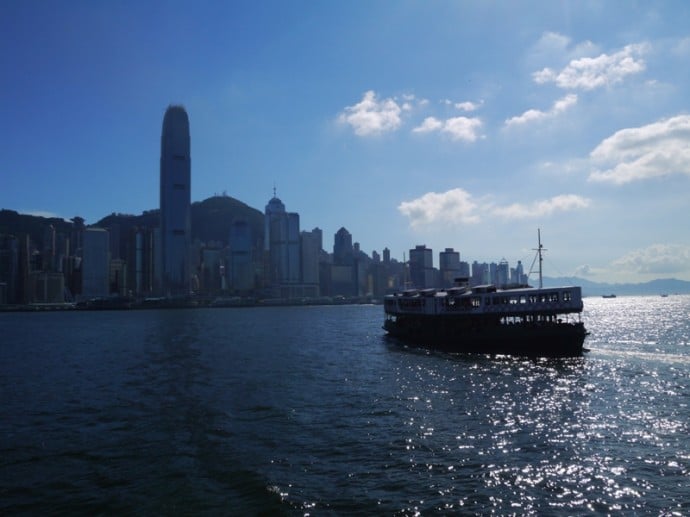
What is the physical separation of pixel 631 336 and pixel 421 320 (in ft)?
164

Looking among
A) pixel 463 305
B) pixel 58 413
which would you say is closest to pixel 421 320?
pixel 463 305

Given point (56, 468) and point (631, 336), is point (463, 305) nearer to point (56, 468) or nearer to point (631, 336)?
point (631, 336)

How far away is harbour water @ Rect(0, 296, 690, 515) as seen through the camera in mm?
23109

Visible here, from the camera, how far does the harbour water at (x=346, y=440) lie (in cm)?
2311

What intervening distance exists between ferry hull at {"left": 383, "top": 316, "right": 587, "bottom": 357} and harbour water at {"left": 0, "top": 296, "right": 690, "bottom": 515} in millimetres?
7698

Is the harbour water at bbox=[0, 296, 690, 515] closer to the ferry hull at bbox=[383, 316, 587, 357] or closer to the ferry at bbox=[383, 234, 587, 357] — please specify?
the ferry hull at bbox=[383, 316, 587, 357]

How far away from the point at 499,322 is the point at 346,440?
53.7 metres

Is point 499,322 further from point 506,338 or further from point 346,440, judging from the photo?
point 346,440

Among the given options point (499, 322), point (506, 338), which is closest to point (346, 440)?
point (506, 338)

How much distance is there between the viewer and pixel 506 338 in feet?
246

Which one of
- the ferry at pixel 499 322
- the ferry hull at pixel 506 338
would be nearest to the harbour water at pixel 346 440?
the ferry hull at pixel 506 338

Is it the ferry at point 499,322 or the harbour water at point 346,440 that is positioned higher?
the ferry at point 499,322

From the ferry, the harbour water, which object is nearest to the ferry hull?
the ferry

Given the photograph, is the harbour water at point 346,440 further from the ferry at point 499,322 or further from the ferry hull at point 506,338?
the ferry at point 499,322
